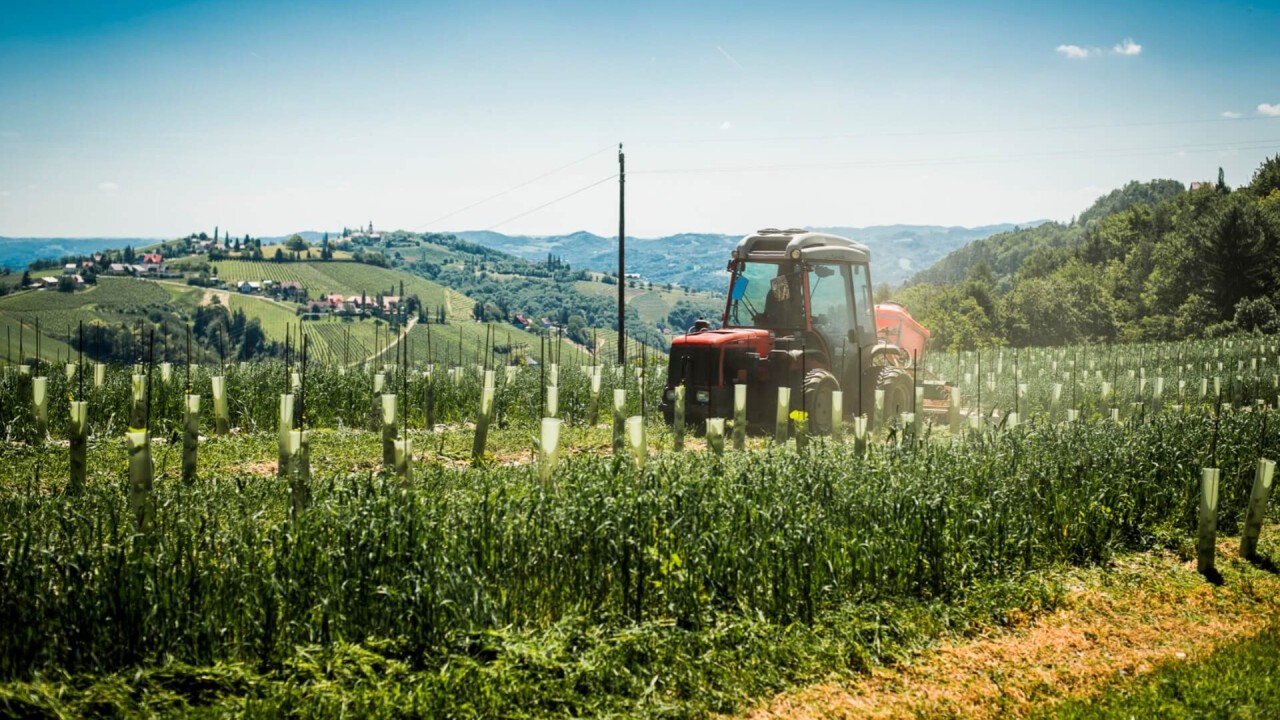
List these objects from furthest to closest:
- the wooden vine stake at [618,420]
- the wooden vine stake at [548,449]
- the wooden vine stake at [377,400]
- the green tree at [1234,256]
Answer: the green tree at [1234,256]
the wooden vine stake at [377,400]
the wooden vine stake at [618,420]
the wooden vine stake at [548,449]

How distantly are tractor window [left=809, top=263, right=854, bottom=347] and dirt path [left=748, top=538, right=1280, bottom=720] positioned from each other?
20.8ft

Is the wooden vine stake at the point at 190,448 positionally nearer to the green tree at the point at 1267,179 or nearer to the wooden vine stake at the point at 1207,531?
the wooden vine stake at the point at 1207,531

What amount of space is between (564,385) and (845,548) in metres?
10.1

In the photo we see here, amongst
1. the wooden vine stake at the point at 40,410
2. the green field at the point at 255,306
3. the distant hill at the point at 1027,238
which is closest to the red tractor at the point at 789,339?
the wooden vine stake at the point at 40,410

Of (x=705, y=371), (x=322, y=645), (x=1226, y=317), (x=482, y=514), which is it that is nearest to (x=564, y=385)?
(x=705, y=371)

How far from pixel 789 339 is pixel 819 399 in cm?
99

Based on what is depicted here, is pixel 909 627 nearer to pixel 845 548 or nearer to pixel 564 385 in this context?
pixel 845 548

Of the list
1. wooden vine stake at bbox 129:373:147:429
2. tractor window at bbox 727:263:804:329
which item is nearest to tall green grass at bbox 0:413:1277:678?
wooden vine stake at bbox 129:373:147:429

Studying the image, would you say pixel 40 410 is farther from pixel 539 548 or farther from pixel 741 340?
pixel 741 340

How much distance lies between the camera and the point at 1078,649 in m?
5.59

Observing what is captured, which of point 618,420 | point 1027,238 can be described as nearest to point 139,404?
point 618,420

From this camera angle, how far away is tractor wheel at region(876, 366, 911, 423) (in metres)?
13.4

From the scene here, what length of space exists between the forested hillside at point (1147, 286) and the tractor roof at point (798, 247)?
34149 millimetres

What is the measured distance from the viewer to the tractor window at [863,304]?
13.4m
